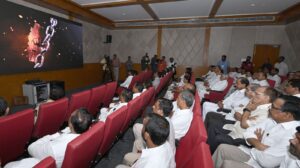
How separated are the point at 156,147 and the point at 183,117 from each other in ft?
3.20

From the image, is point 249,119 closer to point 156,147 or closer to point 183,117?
point 183,117

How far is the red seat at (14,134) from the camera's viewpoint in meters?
1.66

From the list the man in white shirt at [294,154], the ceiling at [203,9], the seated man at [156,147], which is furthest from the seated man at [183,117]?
the ceiling at [203,9]

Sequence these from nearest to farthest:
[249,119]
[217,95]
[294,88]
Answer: [249,119], [294,88], [217,95]

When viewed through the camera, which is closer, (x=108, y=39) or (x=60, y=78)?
(x=60, y=78)

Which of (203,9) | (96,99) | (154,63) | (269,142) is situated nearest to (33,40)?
(96,99)

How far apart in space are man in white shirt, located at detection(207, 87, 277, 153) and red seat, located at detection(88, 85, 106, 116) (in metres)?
2.07

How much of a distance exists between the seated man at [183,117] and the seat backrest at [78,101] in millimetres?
1543

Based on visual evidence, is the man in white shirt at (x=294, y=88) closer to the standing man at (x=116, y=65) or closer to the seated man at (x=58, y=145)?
the seated man at (x=58, y=145)

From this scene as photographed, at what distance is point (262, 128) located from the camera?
6.50ft

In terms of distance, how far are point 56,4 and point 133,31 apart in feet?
17.0

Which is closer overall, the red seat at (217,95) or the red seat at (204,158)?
the red seat at (204,158)

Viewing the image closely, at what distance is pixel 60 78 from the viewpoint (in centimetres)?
661

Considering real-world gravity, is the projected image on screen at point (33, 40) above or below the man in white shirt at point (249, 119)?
above
